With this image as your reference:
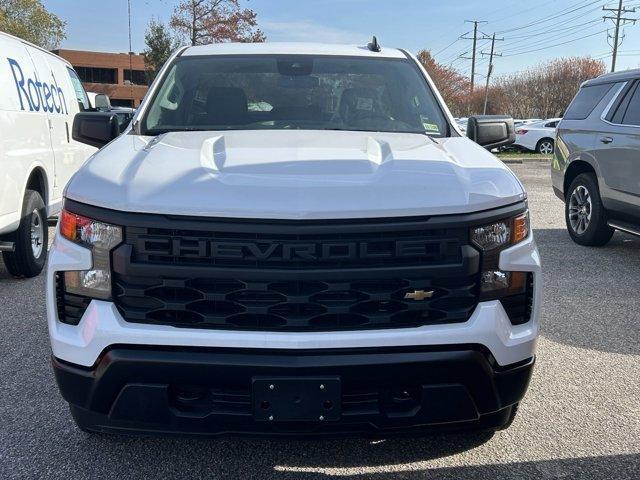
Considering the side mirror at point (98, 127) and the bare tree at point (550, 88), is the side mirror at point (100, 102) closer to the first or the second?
the side mirror at point (98, 127)

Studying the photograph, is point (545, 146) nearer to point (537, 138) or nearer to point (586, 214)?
point (537, 138)

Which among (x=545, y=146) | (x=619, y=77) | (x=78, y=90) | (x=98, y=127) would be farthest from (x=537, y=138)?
(x=98, y=127)

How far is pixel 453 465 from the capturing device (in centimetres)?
285

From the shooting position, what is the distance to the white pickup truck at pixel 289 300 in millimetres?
2258

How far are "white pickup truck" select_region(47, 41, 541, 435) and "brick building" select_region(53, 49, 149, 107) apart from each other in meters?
70.9

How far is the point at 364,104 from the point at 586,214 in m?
4.72

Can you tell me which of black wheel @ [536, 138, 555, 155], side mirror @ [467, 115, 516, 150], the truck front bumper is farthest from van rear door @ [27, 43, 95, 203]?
black wheel @ [536, 138, 555, 155]

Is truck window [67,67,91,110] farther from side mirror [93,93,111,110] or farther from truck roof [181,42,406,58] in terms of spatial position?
truck roof [181,42,406,58]

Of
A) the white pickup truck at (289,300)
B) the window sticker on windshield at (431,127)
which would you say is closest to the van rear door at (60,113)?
the window sticker on windshield at (431,127)

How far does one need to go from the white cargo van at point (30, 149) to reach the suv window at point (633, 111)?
18.9ft

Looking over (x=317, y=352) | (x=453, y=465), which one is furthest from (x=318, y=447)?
(x=317, y=352)

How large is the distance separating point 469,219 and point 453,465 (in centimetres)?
118

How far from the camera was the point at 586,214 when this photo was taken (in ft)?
24.7

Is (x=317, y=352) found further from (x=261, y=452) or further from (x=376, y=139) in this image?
(x=376, y=139)
